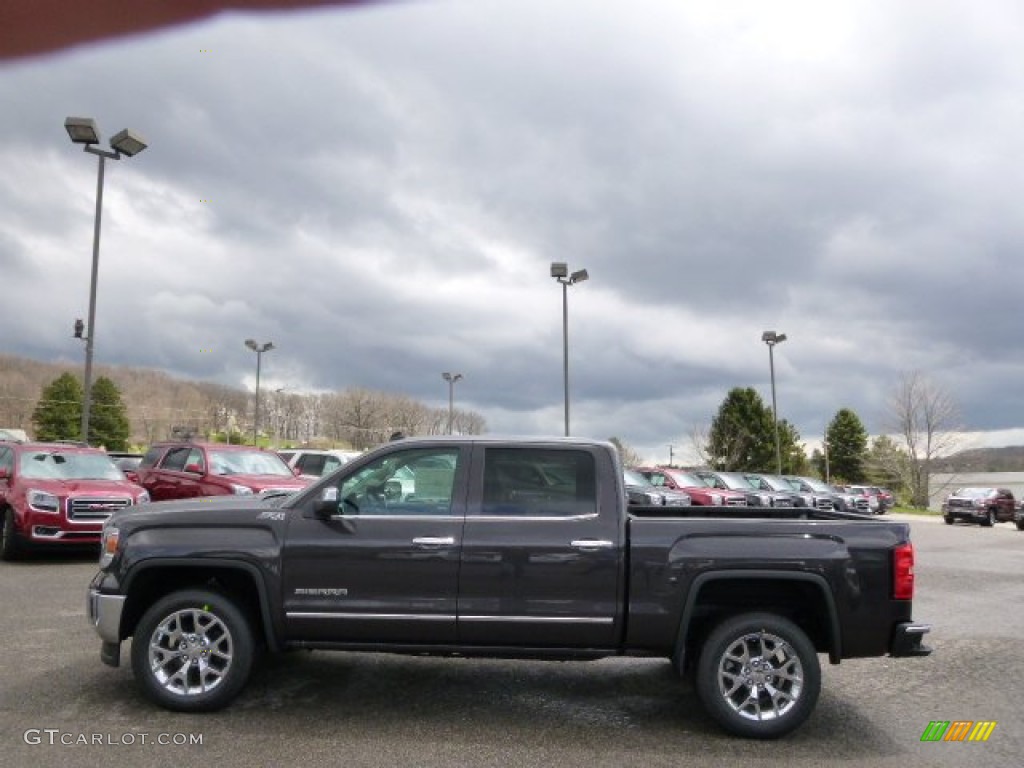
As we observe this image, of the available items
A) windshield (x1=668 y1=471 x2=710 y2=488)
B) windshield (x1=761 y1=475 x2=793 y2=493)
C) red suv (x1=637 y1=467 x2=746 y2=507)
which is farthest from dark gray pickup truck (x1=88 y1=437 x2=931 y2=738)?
windshield (x1=761 y1=475 x2=793 y2=493)

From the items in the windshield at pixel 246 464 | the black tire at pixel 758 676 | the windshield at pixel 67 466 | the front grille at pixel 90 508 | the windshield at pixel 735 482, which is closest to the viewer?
the black tire at pixel 758 676

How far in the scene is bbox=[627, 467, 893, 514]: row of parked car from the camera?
2255 cm

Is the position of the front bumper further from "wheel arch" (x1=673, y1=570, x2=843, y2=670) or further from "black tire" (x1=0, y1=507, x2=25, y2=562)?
"black tire" (x1=0, y1=507, x2=25, y2=562)

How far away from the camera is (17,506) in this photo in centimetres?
1261

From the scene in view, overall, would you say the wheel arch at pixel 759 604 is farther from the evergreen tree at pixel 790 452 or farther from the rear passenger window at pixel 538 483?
the evergreen tree at pixel 790 452

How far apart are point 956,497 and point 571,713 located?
36.5 metres

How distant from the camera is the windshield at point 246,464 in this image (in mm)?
15148

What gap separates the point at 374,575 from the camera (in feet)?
18.5

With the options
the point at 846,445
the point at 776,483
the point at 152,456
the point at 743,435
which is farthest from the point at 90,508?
A: the point at 846,445

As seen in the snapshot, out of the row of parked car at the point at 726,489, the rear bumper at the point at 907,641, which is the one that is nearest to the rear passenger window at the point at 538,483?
the rear bumper at the point at 907,641

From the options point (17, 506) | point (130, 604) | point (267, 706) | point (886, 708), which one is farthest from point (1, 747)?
point (17, 506)

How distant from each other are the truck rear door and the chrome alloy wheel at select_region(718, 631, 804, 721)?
774mm

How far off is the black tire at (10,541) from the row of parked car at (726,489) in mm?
11132

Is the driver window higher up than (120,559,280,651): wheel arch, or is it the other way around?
the driver window
